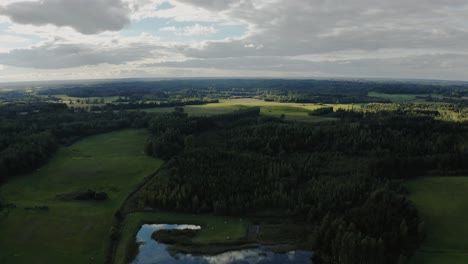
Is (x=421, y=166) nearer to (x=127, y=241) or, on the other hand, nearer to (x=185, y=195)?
(x=185, y=195)

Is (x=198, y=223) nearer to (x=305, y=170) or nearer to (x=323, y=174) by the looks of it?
(x=305, y=170)

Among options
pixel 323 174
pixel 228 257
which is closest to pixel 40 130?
pixel 323 174

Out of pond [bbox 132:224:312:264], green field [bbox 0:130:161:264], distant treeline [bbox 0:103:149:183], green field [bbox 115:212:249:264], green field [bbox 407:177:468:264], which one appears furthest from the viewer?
distant treeline [bbox 0:103:149:183]

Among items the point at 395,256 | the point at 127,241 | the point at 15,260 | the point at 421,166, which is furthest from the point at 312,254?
the point at 421,166

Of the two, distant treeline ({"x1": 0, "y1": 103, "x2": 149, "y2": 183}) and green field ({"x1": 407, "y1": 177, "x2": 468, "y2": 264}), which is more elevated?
distant treeline ({"x1": 0, "y1": 103, "x2": 149, "y2": 183})

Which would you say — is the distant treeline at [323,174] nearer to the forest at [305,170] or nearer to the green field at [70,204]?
the forest at [305,170]

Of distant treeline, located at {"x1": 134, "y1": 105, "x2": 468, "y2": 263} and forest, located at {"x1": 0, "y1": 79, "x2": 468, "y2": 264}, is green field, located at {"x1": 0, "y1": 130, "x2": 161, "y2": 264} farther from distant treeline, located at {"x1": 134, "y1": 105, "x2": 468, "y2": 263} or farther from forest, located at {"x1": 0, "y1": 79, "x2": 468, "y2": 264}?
distant treeline, located at {"x1": 134, "y1": 105, "x2": 468, "y2": 263}

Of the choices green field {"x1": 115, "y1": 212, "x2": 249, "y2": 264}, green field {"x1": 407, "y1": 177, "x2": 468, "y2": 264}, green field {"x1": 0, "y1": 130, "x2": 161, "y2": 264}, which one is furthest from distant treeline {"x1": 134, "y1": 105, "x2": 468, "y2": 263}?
green field {"x1": 0, "y1": 130, "x2": 161, "y2": 264}
